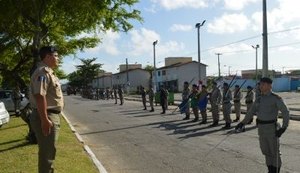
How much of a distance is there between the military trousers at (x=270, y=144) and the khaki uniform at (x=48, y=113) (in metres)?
3.54

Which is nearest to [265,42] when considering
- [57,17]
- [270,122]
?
[57,17]

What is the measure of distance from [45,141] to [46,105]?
53cm

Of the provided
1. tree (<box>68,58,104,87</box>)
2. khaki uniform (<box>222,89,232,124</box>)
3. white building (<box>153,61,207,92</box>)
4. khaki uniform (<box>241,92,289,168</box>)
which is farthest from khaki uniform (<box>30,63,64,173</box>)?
tree (<box>68,58,104,87</box>)

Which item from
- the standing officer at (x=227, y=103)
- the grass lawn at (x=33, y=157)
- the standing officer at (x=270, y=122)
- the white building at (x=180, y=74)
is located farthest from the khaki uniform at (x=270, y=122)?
the white building at (x=180, y=74)

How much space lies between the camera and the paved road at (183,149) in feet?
35.1

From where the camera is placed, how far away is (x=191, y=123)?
21.3 m

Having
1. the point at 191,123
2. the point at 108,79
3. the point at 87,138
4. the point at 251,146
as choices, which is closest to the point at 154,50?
the point at 191,123

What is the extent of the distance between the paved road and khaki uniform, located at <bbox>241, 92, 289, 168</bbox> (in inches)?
58.5

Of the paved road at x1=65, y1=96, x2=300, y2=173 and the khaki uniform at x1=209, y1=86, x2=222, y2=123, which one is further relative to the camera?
the khaki uniform at x1=209, y1=86, x2=222, y2=123

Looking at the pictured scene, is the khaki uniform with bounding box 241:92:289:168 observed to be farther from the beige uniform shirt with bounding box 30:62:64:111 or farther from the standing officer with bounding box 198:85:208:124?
the standing officer with bounding box 198:85:208:124

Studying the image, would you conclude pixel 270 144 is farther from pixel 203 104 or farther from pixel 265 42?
pixel 265 42

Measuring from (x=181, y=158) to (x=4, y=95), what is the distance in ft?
78.3

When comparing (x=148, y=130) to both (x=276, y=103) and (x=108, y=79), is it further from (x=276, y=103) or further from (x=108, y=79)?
(x=108, y=79)

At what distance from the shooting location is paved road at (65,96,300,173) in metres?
10.7
